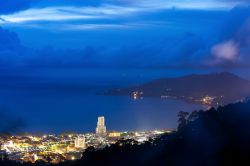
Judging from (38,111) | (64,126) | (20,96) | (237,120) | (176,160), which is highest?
(20,96)

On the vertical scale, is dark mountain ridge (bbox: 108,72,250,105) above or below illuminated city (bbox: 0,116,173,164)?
above

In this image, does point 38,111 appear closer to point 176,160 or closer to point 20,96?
point 20,96

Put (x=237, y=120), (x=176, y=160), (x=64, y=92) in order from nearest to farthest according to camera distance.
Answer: (x=176, y=160)
(x=237, y=120)
(x=64, y=92)

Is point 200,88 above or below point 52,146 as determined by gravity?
above

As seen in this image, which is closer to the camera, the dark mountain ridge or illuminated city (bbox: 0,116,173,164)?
illuminated city (bbox: 0,116,173,164)

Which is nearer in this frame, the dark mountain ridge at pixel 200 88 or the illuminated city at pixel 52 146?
the illuminated city at pixel 52 146

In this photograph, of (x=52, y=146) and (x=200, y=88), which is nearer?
(x=52, y=146)

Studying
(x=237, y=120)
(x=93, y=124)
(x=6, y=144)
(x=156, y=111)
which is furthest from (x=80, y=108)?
(x=237, y=120)

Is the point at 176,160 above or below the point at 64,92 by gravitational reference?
below
